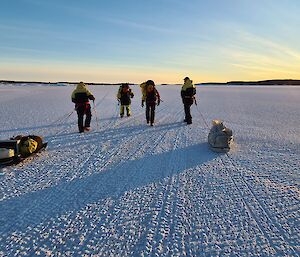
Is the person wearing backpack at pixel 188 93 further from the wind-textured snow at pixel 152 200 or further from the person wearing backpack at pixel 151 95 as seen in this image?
the wind-textured snow at pixel 152 200

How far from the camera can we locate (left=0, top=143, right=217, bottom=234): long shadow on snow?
3322mm

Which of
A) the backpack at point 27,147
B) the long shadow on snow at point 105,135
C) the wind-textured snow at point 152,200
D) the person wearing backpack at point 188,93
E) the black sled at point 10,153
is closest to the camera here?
the wind-textured snow at point 152,200

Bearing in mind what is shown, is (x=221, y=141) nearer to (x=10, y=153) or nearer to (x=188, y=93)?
(x=188, y=93)

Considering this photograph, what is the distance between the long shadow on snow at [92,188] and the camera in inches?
131

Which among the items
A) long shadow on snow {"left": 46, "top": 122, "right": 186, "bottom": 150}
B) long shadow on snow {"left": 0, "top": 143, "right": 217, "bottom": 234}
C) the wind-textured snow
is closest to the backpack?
the wind-textured snow

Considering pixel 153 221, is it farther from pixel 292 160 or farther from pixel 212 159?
pixel 292 160

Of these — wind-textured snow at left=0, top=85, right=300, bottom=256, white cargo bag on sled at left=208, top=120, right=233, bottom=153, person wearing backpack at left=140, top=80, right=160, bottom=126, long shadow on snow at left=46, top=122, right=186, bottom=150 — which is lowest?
wind-textured snow at left=0, top=85, right=300, bottom=256

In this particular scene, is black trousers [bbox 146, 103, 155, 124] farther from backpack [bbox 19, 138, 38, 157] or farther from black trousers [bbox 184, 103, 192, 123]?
backpack [bbox 19, 138, 38, 157]

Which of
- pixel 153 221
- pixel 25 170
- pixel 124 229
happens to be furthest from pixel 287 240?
pixel 25 170

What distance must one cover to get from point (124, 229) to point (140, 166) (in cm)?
211

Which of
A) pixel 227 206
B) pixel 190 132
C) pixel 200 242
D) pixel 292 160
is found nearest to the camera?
pixel 200 242

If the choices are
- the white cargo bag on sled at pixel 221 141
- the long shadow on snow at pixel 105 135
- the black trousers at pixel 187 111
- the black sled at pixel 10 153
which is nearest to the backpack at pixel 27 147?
the black sled at pixel 10 153

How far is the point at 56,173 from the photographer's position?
474 centimetres

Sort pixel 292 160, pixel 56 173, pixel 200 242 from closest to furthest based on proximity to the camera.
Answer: pixel 200 242
pixel 56 173
pixel 292 160
